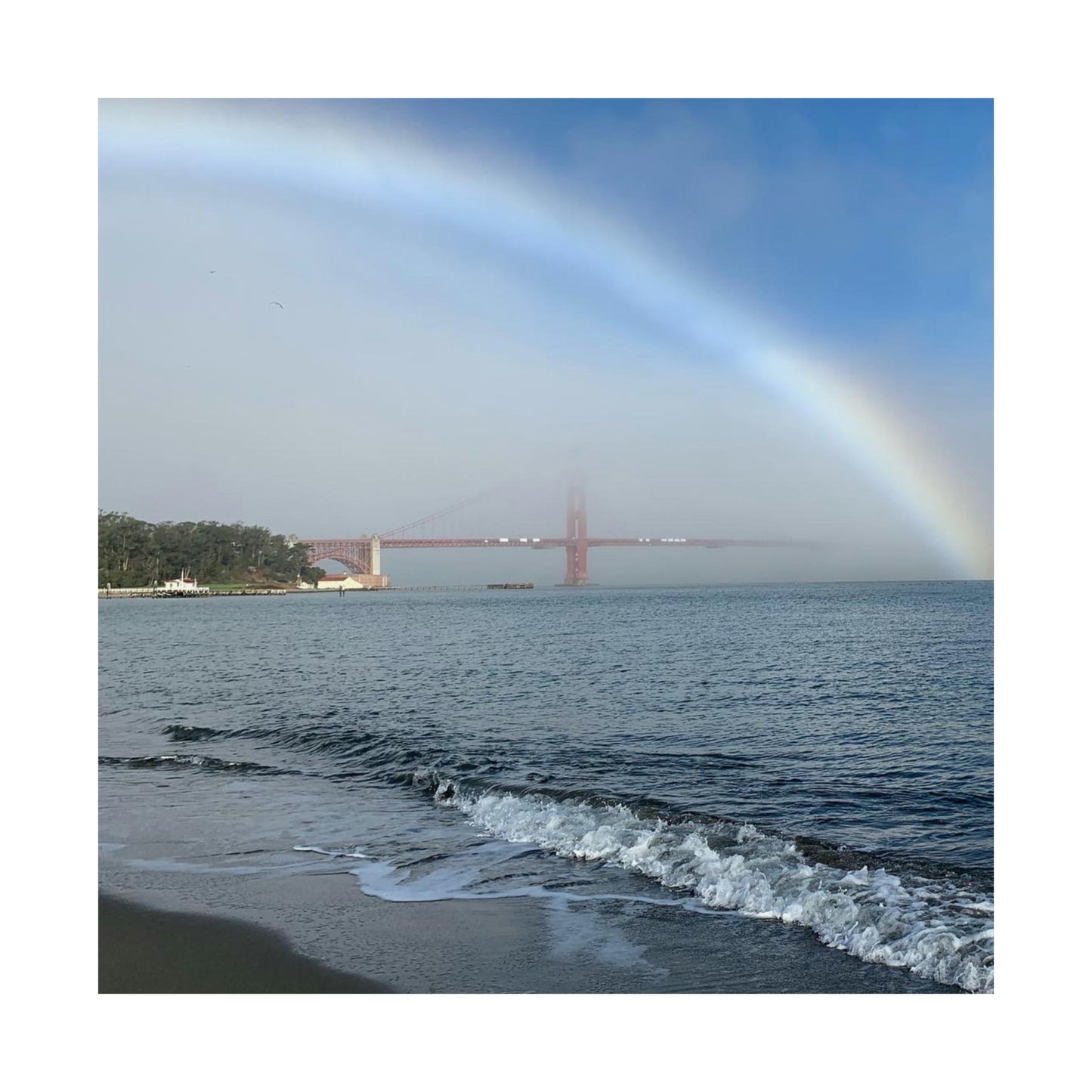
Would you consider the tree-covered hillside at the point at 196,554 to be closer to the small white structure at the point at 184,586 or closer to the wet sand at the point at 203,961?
the small white structure at the point at 184,586

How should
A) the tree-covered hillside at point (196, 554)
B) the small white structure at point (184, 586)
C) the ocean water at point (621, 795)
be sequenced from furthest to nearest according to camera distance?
the small white structure at point (184, 586) < the tree-covered hillside at point (196, 554) < the ocean water at point (621, 795)

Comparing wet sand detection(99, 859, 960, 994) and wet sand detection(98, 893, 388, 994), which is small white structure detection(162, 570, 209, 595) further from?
wet sand detection(98, 893, 388, 994)

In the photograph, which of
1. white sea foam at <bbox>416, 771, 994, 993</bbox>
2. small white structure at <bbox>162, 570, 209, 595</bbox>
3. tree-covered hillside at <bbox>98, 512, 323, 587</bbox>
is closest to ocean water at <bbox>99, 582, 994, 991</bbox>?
white sea foam at <bbox>416, 771, 994, 993</bbox>

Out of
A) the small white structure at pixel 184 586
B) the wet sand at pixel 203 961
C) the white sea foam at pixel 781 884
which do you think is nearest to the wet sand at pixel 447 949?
the wet sand at pixel 203 961

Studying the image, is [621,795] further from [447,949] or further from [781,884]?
[447,949]

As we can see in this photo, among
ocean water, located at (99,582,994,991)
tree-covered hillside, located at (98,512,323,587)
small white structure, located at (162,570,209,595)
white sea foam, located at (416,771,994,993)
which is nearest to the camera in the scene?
white sea foam, located at (416,771,994,993)
